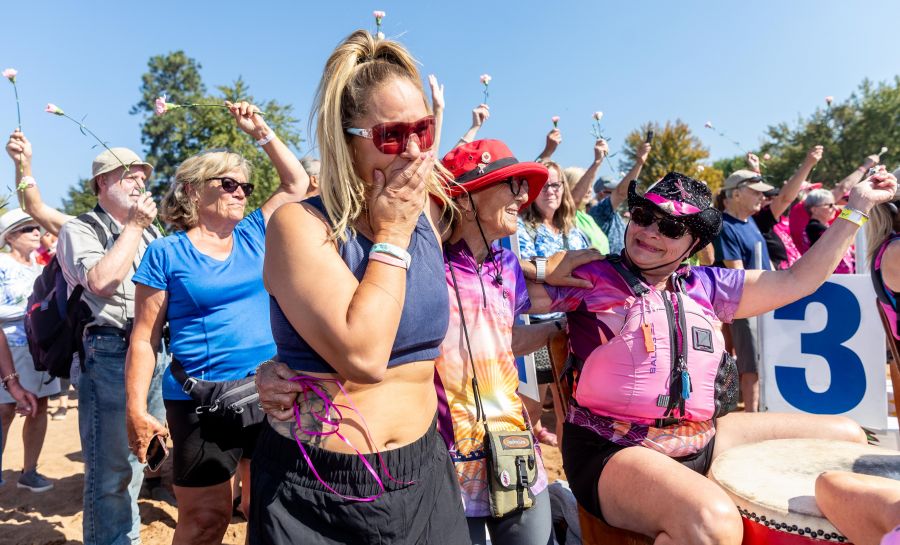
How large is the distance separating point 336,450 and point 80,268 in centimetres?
239

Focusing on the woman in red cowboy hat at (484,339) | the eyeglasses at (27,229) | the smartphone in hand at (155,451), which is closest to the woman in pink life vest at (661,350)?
the woman in red cowboy hat at (484,339)

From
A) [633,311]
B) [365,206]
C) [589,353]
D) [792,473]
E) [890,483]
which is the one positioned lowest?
[792,473]

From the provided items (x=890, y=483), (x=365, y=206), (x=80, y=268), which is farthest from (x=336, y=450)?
(x=80, y=268)

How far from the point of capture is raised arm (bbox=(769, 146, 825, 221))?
5785 millimetres

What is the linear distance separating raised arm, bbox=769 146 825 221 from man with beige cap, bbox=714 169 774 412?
829 mm

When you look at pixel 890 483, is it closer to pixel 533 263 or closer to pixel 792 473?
pixel 792 473

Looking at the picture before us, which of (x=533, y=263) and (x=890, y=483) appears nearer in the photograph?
(x=890, y=483)

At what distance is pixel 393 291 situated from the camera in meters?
1.28

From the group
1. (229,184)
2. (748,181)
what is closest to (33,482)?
(229,184)

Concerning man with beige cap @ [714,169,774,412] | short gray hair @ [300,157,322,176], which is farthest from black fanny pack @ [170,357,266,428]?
man with beige cap @ [714,169,774,412]

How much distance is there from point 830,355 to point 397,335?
3.67m

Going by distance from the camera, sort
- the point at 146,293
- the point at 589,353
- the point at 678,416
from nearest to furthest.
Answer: the point at 678,416 → the point at 589,353 → the point at 146,293

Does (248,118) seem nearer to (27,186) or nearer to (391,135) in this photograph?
(391,135)

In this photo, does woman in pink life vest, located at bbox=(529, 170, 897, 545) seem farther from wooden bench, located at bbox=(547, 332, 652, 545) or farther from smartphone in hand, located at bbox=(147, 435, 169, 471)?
smartphone in hand, located at bbox=(147, 435, 169, 471)
